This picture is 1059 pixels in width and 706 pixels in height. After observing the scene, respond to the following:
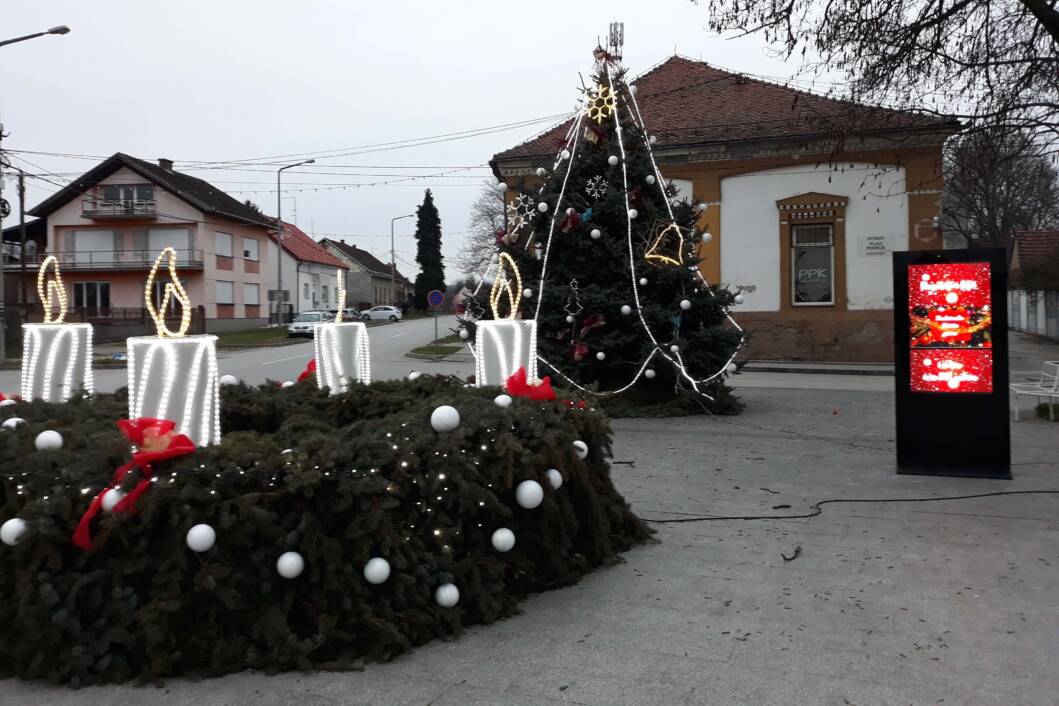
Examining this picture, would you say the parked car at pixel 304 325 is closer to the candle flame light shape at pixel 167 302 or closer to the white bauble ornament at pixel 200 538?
the candle flame light shape at pixel 167 302

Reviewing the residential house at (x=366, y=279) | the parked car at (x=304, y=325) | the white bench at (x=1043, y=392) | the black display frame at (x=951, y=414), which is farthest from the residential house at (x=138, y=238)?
the black display frame at (x=951, y=414)

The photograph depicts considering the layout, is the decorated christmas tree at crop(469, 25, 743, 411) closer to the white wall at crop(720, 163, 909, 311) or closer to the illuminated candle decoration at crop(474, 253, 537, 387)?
the illuminated candle decoration at crop(474, 253, 537, 387)

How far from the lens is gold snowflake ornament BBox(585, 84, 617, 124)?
41.0 feet

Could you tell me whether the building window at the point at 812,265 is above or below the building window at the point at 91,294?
below

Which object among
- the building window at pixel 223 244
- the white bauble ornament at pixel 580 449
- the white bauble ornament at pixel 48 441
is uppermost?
the building window at pixel 223 244

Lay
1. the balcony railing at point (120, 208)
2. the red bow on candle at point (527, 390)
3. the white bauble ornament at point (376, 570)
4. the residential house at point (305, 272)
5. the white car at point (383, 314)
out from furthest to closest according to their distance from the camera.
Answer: the white car at point (383, 314)
the residential house at point (305, 272)
the balcony railing at point (120, 208)
the red bow on candle at point (527, 390)
the white bauble ornament at point (376, 570)

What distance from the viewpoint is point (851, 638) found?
3.92m

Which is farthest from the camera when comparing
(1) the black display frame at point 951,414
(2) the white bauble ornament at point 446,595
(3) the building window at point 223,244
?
(3) the building window at point 223,244

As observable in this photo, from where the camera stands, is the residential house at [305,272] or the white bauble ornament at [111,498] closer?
the white bauble ornament at [111,498]

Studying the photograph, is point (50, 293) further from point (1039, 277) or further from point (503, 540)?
point (1039, 277)

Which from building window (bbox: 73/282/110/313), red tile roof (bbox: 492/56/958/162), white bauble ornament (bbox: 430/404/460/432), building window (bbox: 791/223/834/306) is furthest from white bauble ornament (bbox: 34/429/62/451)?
building window (bbox: 73/282/110/313)

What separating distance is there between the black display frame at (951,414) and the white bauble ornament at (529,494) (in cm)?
450

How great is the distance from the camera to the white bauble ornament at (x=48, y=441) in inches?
159

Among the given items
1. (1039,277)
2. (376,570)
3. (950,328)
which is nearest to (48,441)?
(376,570)
